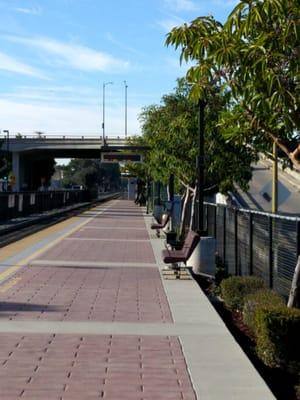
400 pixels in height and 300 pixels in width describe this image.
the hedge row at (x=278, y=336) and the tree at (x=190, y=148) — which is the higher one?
the tree at (x=190, y=148)

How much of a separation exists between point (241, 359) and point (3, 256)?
11678 mm

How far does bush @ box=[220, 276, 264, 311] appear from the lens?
435 inches

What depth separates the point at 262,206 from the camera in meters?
47.1

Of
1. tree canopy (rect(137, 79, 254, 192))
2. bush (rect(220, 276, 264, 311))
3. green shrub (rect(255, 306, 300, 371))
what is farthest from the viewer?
tree canopy (rect(137, 79, 254, 192))

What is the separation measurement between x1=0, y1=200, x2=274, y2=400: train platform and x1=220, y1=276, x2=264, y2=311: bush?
41 centimetres

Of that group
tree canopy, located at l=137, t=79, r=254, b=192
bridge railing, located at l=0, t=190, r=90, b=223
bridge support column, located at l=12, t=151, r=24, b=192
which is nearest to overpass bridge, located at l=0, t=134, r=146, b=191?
bridge support column, located at l=12, t=151, r=24, b=192

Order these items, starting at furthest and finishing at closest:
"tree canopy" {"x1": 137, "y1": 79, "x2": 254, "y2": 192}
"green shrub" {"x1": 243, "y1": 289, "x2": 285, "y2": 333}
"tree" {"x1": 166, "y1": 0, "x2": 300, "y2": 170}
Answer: "tree canopy" {"x1": 137, "y1": 79, "x2": 254, "y2": 192} → "green shrub" {"x1": 243, "y1": 289, "x2": 285, "y2": 333} → "tree" {"x1": 166, "y1": 0, "x2": 300, "y2": 170}

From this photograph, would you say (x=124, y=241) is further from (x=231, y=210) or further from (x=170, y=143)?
(x=231, y=210)

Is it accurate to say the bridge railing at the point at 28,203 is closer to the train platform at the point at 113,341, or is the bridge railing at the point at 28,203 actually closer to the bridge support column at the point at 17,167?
the train platform at the point at 113,341

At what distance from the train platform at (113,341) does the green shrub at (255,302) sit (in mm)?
426

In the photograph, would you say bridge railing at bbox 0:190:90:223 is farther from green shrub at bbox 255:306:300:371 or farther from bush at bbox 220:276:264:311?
green shrub at bbox 255:306:300:371

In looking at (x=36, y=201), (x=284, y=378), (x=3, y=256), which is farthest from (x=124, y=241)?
(x=36, y=201)

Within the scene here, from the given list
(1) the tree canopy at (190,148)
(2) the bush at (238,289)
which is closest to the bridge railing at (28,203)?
(1) the tree canopy at (190,148)

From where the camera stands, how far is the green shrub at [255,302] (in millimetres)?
8996
